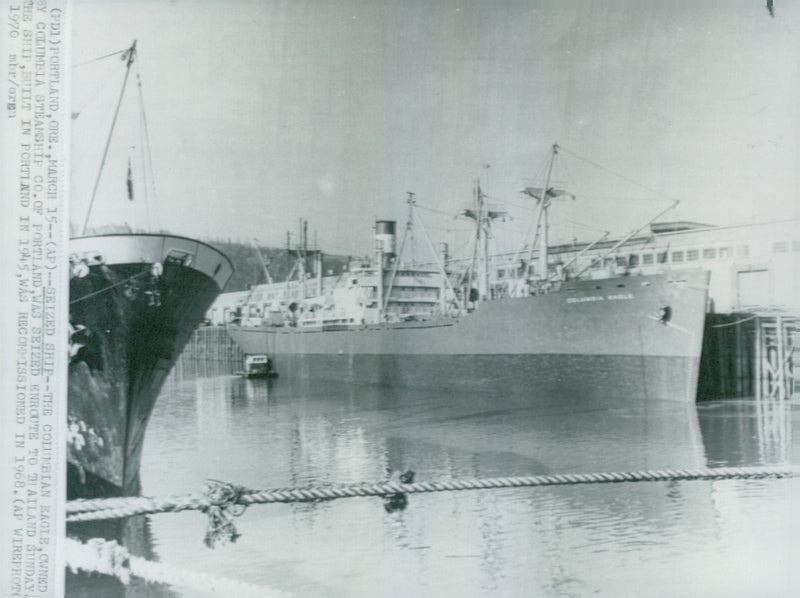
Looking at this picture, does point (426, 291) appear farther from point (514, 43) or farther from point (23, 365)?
point (23, 365)

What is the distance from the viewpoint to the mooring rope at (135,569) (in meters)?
2.52

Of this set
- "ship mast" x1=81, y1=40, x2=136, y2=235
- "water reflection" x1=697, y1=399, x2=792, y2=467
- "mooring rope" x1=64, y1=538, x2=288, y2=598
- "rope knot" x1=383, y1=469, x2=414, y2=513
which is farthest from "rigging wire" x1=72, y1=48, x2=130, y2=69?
"water reflection" x1=697, y1=399, x2=792, y2=467

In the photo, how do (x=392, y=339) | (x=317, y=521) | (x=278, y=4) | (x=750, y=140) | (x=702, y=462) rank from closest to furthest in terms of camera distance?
(x=278, y=4) < (x=317, y=521) < (x=750, y=140) < (x=702, y=462) < (x=392, y=339)

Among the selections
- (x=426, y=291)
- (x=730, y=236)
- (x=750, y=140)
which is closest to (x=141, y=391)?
(x=750, y=140)

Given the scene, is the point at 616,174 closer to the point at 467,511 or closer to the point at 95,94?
the point at 467,511

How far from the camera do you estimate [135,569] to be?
272 cm

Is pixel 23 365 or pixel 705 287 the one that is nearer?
pixel 23 365

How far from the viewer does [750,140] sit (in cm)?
335

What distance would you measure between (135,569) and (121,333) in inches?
43.4

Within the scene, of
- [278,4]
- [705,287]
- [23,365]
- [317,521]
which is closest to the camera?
[23,365]

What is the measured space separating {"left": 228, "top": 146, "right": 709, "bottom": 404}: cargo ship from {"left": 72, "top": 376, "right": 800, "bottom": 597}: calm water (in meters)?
1.23

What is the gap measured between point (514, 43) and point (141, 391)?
2625 mm

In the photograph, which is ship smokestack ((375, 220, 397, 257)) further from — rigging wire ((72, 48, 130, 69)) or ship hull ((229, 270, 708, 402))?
ship hull ((229, 270, 708, 402))

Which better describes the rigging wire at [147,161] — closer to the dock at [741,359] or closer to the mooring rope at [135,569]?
the mooring rope at [135,569]
